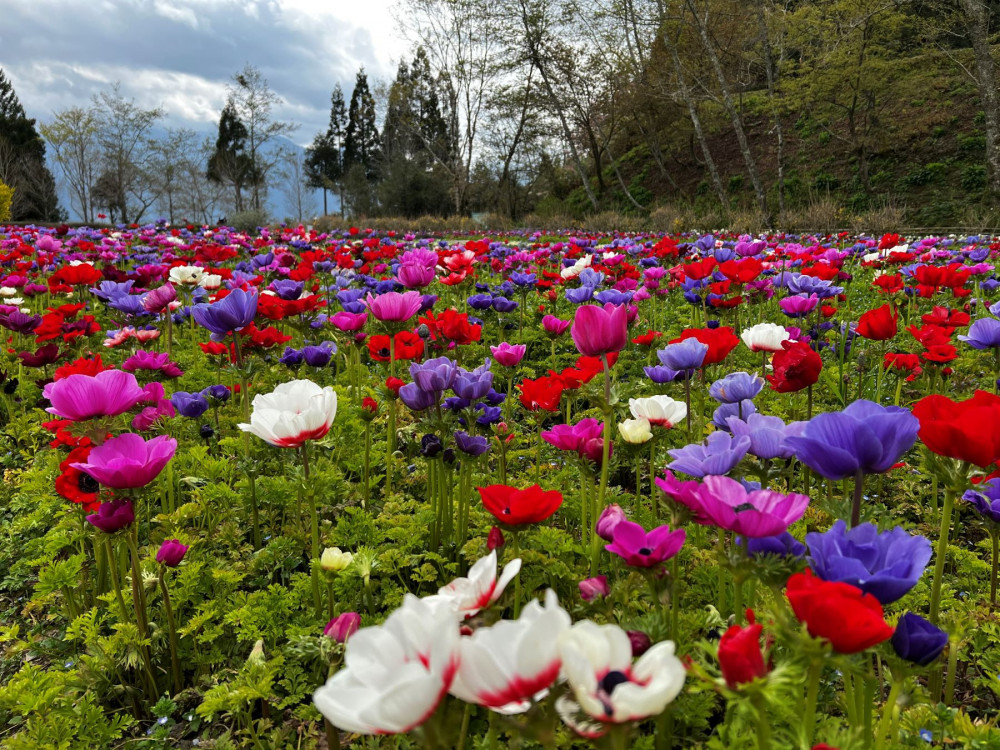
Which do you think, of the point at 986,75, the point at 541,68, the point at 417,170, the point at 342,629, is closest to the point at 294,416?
the point at 342,629

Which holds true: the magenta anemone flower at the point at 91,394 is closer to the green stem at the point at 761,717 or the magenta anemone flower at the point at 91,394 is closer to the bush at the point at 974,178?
the green stem at the point at 761,717

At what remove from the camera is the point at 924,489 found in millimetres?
2656

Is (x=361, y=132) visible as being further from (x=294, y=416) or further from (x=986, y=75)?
(x=294, y=416)

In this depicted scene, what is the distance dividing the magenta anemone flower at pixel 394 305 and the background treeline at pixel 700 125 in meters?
14.0

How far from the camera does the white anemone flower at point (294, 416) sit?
1379 millimetres

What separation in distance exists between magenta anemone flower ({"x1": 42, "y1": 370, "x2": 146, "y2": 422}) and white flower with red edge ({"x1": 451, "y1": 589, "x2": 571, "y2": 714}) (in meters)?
1.44

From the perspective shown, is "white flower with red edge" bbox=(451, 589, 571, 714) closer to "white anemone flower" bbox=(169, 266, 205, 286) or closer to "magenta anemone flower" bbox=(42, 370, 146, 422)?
"magenta anemone flower" bbox=(42, 370, 146, 422)

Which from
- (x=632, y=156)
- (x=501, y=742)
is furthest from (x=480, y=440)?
(x=632, y=156)

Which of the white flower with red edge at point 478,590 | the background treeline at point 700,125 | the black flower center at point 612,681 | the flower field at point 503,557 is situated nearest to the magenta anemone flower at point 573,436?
the flower field at point 503,557

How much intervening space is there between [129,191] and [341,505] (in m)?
64.3

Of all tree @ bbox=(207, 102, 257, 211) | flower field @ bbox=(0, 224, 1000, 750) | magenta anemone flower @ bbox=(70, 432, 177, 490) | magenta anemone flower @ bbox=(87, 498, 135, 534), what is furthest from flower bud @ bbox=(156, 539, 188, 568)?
tree @ bbox=(207, 102, 257, 211)

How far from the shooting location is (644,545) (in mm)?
1094

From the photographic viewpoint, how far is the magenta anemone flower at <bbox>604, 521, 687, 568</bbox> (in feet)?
3.47

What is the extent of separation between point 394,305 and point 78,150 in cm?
5715
